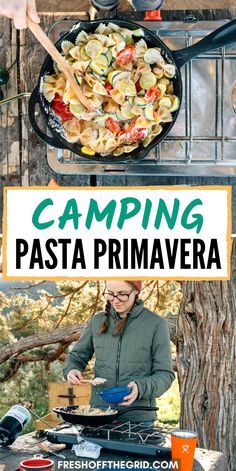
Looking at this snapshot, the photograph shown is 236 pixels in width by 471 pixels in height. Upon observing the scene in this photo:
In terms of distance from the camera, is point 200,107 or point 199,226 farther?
point 199,226

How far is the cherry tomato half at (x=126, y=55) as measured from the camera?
181 cm

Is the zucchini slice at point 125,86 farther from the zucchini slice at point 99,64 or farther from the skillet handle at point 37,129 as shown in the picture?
the skillet handle at point 37,129

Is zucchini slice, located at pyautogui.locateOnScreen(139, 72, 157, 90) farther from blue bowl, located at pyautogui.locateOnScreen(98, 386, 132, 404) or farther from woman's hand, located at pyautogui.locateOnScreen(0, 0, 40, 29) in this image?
blue bowl, located at pyautogui.locateOnScreen(98, 386, 132, 404)

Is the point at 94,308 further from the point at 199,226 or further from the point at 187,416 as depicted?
the point at 199,226

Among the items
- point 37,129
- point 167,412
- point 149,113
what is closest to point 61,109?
point 37,129

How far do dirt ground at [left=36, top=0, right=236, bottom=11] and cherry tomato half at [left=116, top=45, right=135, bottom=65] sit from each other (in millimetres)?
156

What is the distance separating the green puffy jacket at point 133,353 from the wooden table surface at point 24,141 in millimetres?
900

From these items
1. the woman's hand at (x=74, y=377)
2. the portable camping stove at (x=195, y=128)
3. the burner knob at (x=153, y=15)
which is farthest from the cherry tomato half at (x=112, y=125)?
the woman's hand at (x=74, y=377)

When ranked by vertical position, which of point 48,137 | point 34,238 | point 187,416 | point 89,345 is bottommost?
point 187,416

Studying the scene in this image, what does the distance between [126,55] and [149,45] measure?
5 cm

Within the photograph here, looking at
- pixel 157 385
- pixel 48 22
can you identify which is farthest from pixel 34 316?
pixel 48 22

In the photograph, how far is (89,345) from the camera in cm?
301

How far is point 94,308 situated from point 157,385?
4.73 feet

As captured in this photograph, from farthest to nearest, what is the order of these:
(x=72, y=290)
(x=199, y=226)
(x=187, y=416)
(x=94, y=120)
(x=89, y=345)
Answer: (x=72, y=290), (x=187, y=416), (x=89, y=345), (x=199, y=226), (x=94, y=120)
